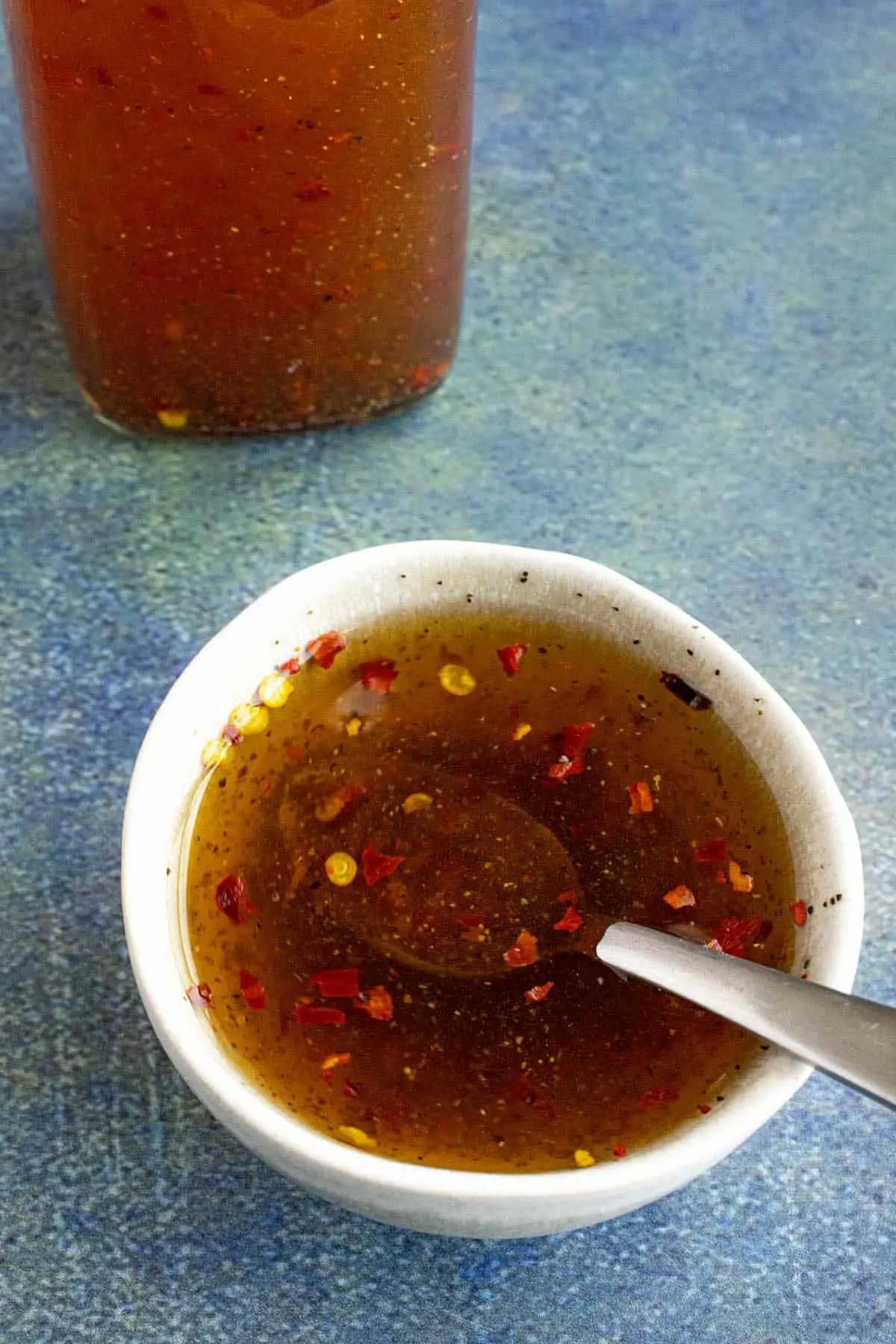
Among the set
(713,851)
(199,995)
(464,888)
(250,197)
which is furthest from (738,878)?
(250,197)

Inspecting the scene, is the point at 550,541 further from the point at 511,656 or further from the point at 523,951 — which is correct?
the point at 523,951

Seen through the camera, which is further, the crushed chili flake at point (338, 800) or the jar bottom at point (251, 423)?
the jar bottom at point (251, 423)

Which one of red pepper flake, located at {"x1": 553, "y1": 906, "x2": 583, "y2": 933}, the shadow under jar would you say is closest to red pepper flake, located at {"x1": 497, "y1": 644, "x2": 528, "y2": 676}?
red pepper flake, located at {"x1": 553, "y1": 906, "x2": 583, "y2": 933}

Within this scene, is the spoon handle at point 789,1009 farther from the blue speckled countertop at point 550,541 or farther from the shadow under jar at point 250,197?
the shadow under jar at point 250,197

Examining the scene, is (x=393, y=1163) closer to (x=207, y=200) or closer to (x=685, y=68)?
(x=207, y=200)

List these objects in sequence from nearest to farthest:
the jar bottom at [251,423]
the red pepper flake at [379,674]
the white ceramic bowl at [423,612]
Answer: the white ceramic bowl at [423,612] → the red pepper flake at [379,674] → the jar bottom at [251,423]

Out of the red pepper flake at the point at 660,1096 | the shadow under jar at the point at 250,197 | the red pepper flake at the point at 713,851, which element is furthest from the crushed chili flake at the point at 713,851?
the shadow under jar at the point at 250,197
